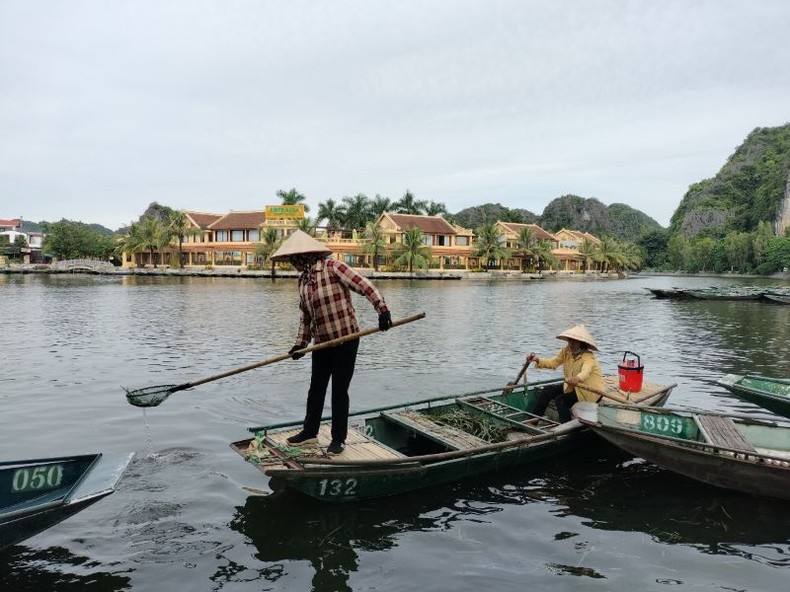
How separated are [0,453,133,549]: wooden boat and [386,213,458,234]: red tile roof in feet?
221

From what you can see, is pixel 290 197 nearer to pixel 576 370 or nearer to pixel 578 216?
pixel 576 370

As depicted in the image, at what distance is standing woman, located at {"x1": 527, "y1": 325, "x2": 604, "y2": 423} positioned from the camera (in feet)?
27.2

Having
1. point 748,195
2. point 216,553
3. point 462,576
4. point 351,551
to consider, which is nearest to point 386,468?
point 351,551

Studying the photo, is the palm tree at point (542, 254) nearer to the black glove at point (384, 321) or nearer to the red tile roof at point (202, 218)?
the red tile roof at point (202, 218)

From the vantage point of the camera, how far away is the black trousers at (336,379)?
253 inches

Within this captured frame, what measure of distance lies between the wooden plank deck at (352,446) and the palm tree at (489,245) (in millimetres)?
69932

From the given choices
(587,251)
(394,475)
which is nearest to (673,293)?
(394,475)

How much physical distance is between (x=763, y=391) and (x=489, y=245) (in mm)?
66699

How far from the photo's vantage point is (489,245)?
75562mm

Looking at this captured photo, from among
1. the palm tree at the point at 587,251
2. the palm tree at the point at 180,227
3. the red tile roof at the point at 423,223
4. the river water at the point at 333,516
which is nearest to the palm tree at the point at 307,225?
the red tile roof at the point at 423,223

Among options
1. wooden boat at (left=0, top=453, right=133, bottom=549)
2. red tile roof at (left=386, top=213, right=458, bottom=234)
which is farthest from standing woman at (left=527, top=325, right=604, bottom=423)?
red tile roof at (left=386, top=213, right=458, bottom=234)

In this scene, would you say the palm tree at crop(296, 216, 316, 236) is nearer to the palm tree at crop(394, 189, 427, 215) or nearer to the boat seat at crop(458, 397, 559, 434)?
the palm tree at crop(394, 189, 427, 215)

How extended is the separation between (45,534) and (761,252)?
114128 millimetres

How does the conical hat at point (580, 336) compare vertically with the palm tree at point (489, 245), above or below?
below
